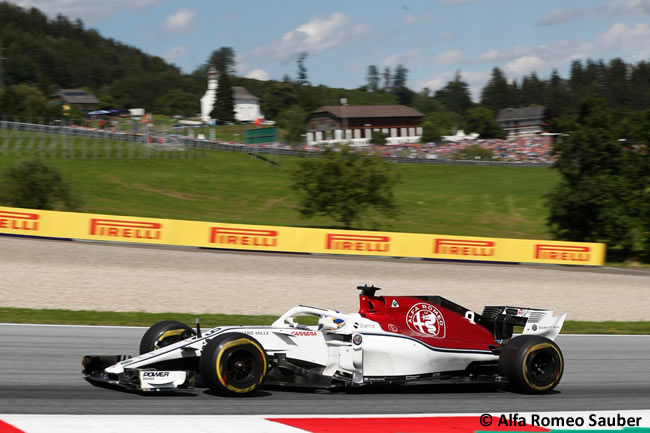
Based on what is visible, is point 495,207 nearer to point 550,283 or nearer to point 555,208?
point 555,208

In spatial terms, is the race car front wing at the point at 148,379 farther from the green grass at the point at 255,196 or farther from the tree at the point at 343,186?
the tree at the point at 343,186

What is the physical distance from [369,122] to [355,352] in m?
148

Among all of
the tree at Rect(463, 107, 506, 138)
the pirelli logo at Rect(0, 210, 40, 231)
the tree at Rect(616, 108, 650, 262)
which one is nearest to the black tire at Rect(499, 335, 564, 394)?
the pirelli logo at Rect(0, 210, 40, 231)

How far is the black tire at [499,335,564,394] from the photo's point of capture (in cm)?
947

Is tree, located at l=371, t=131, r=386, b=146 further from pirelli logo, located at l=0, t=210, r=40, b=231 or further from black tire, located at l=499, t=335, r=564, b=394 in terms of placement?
black tire, located at l=499, t=335, r=564, b=394

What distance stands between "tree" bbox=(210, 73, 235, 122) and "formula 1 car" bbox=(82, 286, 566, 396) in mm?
158004

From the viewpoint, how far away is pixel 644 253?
3897 cm

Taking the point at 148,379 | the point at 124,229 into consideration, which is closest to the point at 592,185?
the point at 124,229

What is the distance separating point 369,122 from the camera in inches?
6097

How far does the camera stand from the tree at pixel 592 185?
39.5 m

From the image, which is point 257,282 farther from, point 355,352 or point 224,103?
point 224,103

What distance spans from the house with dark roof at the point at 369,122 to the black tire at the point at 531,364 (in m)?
135

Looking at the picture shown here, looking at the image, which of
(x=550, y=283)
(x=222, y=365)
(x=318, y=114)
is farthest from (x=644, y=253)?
(x=318, y=114)

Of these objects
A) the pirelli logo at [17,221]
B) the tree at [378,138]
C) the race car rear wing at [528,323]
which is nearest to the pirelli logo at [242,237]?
the pirelli logo at [17,221]
